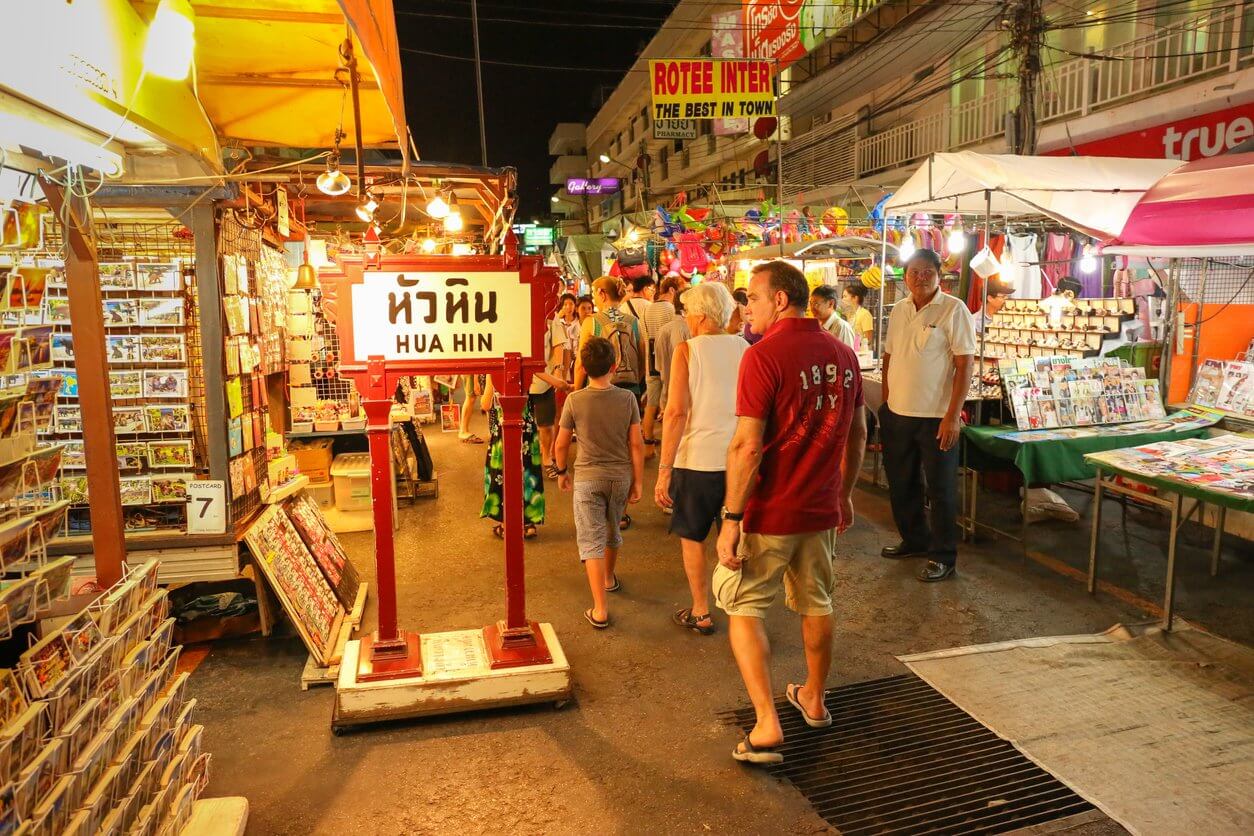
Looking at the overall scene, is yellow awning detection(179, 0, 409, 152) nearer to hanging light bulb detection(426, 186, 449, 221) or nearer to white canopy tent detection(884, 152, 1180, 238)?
hanging light bulb detection(426, 186, 449, 221)

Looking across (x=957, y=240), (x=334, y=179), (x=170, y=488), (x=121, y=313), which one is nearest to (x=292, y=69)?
(x=334, y=179)

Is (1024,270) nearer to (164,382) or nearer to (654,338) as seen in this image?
(654,338)

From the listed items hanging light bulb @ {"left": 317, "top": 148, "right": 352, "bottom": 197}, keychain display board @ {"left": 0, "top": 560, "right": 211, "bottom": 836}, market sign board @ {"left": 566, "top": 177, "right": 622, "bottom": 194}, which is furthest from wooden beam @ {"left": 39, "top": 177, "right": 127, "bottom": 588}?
market sign board @ {"left": 566, "top": 177, "right": 622, "bottom": 194}

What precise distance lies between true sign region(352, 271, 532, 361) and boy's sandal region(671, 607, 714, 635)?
6.77 ft

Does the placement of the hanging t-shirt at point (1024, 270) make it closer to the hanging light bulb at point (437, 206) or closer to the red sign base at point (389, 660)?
the hanging light bulb at point (437, 206)

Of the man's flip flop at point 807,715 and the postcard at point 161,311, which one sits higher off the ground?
the postcard at point 161,311

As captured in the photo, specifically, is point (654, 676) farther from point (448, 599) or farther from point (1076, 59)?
point (1076, 59)

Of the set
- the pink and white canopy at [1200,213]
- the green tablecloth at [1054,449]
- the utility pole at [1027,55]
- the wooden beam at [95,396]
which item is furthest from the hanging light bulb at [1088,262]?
the wooden beam at [95,396]

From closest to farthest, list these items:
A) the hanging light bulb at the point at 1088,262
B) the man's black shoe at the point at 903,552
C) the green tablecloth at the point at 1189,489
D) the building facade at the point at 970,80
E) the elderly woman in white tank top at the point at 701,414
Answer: the green tablecloth at the point at 1189,489
the elderly woman in white tank top at the point at 701,414
the man's black shoe at the point at 903,552
the hanging light bulb at the point at 1088,262
the building facade at the point at 970,80

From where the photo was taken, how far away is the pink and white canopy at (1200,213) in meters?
5.12

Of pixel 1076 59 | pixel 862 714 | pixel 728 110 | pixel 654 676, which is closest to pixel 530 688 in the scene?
pixel 654 676

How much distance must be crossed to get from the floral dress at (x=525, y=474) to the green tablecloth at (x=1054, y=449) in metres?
3.57

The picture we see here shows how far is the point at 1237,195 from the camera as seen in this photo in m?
5.11

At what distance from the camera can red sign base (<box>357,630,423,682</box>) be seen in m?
3.96
